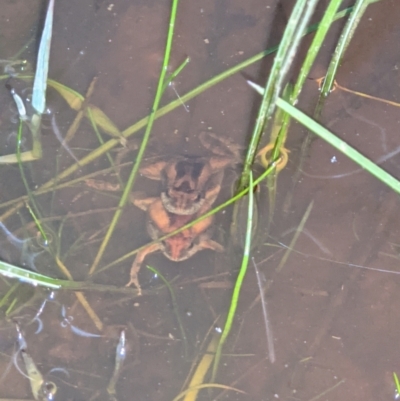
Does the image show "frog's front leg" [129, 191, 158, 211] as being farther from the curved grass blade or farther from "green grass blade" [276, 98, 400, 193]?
"green grass blade" [276, 98, 400, 193]

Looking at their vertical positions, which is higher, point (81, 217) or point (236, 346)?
point (81, 217)

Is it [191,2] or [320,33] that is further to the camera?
[191,2]

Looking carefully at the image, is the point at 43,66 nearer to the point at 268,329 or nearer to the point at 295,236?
the point at 295,236

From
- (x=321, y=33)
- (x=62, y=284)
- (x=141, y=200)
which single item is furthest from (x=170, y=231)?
(x=321, y=33)

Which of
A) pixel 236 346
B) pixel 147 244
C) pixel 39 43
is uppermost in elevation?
pixel 39 43

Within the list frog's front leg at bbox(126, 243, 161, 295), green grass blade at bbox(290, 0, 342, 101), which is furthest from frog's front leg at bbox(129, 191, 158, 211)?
green grass blade at bbox(290, 0, 342, 101)

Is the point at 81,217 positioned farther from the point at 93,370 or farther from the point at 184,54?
the point at 184,54

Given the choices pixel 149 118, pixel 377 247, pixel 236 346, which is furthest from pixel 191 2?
pixel 236 346
